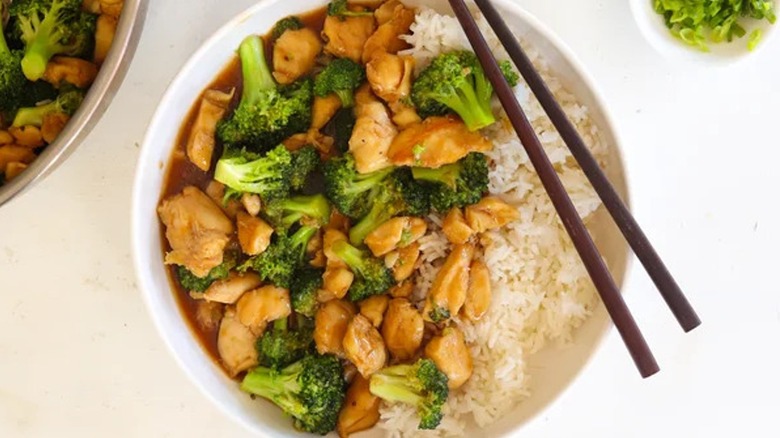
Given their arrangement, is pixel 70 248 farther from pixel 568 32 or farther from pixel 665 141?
pixel 665 141

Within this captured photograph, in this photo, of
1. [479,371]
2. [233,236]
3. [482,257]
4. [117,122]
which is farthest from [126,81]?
[479,371]

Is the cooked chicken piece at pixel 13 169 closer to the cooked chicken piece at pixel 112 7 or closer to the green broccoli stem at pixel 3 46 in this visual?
the green broccoli stem at pixel 3 46

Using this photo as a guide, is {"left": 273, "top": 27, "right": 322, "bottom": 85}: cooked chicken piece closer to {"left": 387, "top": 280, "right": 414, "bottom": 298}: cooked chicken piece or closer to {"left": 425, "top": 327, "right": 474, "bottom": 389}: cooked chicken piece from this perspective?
{"left": 387, "top": 280, "right": 414, "bottom": 298}: cooked chicken piece

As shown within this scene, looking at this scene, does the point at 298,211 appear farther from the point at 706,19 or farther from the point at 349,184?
the point at 706,19

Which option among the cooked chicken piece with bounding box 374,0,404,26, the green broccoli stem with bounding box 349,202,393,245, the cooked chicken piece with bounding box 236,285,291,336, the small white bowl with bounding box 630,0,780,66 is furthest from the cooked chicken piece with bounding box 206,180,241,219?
the small white bowl with bounding box 630,0,780,66

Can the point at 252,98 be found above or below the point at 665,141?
above

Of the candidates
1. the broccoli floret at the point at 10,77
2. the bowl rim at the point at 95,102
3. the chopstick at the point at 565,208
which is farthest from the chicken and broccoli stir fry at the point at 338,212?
the broccoli floret at the point at 10,77
